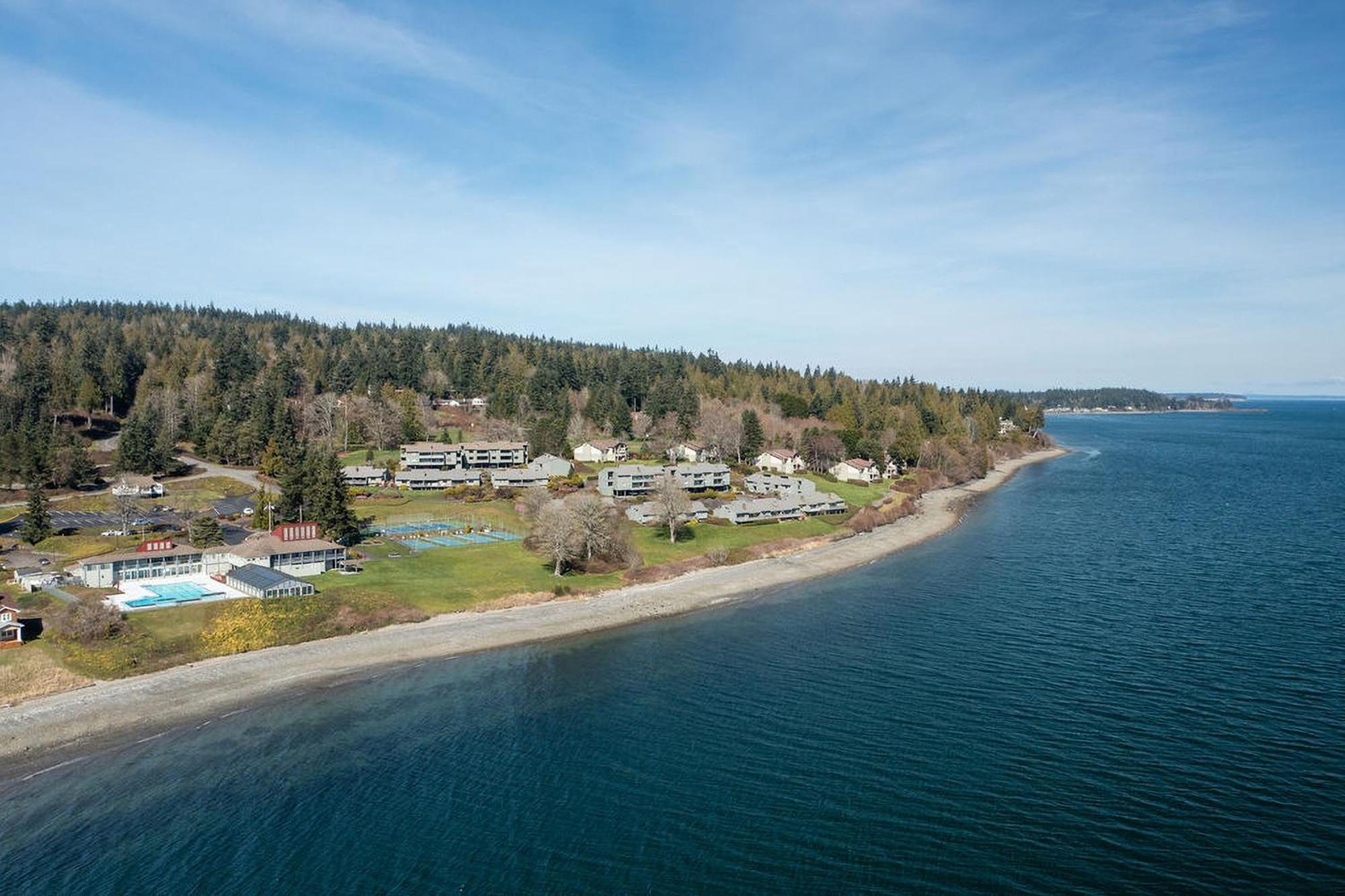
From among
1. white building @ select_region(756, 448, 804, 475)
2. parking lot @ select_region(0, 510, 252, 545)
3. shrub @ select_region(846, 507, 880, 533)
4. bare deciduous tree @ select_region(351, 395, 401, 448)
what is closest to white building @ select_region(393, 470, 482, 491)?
bare deciduous tree @ select_region(351, 395, 401, 448)

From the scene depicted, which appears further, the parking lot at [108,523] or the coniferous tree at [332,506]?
the parking lot at [108,523]

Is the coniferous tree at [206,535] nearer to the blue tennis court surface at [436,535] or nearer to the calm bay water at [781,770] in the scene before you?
the blue tennis court surface at [436,535]

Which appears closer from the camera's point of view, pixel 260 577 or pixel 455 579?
pixel 260 577

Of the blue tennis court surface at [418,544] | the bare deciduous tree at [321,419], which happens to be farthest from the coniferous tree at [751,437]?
the bare deciduous tree at [321,419]

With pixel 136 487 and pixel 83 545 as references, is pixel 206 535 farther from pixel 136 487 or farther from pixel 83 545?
pixel 136 487

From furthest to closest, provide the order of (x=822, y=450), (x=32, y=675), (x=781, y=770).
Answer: (x=822, y=450) → (x=32, y=675) → (x=781, y=770)

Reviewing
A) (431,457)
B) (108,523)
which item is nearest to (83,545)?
(108,523)

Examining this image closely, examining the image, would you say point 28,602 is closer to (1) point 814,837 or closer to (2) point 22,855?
(2) point 22,855
